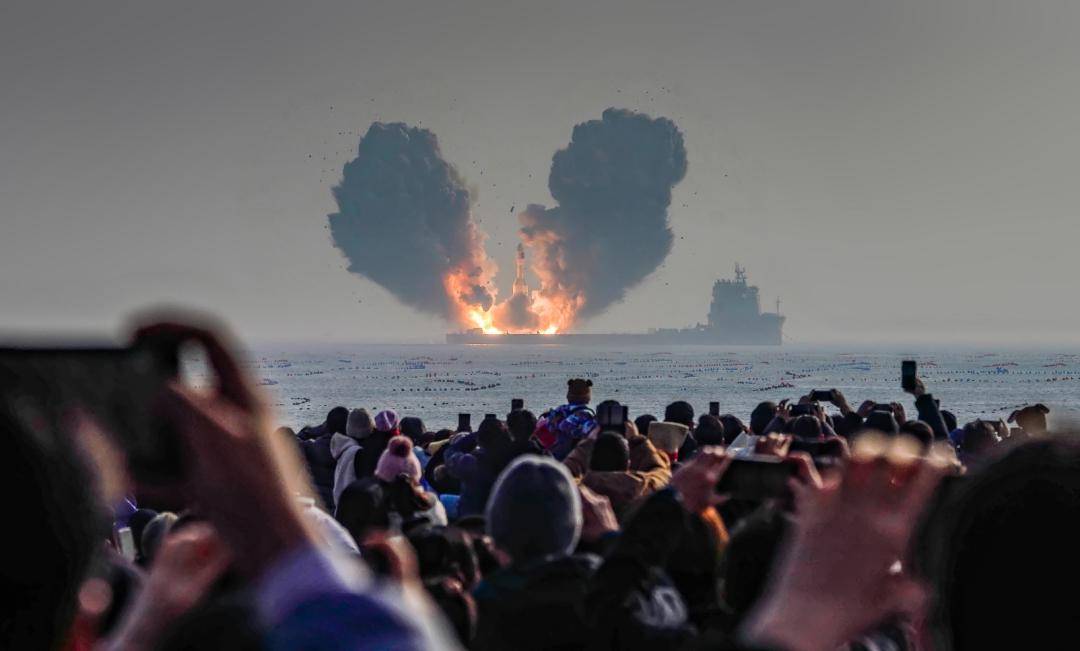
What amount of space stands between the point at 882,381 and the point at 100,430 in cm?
13038

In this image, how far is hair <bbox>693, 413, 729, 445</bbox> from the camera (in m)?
9.20

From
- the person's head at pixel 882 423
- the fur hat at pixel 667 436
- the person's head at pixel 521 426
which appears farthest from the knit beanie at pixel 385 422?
the person's head at pixel 882 423

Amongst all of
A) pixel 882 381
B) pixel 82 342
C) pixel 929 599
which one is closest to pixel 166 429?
pixel 82 342

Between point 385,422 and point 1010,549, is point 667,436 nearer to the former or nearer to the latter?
point 385,422

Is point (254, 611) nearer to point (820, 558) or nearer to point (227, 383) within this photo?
point (227, 383)

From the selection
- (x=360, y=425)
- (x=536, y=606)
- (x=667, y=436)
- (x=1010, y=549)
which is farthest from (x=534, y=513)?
(x=667, y=436)

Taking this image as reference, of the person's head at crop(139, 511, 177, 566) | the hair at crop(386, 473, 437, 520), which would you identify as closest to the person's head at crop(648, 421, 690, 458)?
the hair at crop(386, 473, 437, 520)

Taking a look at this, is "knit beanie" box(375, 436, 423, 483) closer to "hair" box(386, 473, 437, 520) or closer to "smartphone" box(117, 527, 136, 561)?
"hair" box(386, 473, 437, 520)

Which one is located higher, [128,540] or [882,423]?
[882,423]

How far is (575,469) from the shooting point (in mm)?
6695

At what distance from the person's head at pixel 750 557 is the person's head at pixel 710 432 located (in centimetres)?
625

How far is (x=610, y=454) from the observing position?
592cm

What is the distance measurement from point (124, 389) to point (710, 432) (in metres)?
8.20

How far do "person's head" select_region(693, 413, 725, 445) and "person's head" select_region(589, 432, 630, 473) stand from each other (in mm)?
3357
